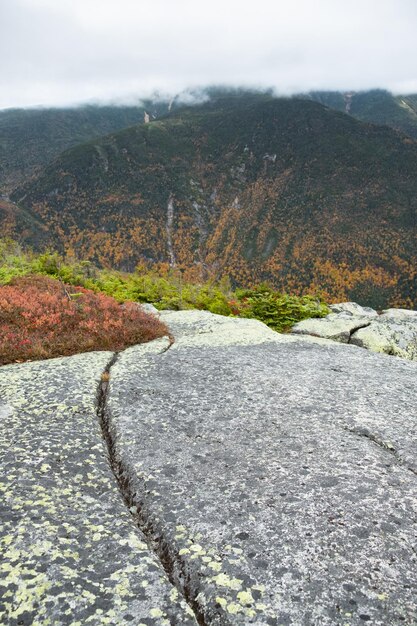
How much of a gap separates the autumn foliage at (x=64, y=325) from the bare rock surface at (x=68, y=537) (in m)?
4.12

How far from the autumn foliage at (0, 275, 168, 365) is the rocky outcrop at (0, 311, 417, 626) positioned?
73.5 inches

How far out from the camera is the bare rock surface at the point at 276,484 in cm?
413

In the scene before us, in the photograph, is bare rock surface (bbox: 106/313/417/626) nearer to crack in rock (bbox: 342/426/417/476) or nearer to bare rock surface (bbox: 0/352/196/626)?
crack in rock (bbox: 342/426/417/476)

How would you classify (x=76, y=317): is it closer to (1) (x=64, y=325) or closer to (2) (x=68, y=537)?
(1) (x=64, y=325)

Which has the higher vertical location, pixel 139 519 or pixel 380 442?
pixel 139 519

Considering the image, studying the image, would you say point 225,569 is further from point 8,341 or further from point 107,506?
point 8,341

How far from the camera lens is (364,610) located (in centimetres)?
390

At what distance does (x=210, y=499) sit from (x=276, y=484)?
3.14 ft

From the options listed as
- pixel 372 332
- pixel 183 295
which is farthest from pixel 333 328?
pixel 183 295

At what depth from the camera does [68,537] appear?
15.7ft

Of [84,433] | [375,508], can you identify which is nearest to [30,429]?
[84,433]

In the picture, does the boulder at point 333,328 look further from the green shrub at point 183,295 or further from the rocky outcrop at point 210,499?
the rocky outcrop at point 210,499

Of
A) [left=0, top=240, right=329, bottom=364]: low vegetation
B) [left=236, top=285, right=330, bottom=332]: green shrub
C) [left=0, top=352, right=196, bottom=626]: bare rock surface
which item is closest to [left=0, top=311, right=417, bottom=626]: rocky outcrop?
[left=0, top=352, right=196, bottom=626]: bare rock surface

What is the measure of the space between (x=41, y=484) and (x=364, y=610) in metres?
4.16
